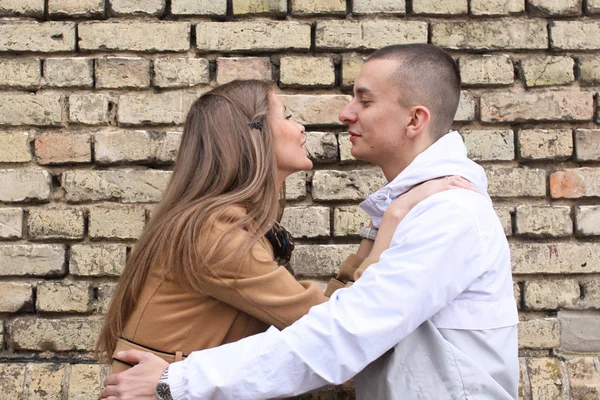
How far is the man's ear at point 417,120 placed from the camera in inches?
79.7

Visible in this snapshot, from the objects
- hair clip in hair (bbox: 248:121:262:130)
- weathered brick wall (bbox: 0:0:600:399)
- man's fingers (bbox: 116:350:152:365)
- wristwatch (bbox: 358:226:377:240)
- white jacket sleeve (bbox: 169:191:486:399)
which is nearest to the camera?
white jacket sleeve (bbox: 169:191:486:399)

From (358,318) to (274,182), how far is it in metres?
0.59

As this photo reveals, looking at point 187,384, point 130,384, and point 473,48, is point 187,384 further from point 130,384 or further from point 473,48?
point 473,48

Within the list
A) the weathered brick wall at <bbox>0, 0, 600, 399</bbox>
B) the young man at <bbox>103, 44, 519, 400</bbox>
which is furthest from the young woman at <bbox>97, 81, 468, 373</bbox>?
the weathered brick wall at <bbox>0, 0, 600, 399</bbox>

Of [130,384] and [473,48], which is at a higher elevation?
[473,48]

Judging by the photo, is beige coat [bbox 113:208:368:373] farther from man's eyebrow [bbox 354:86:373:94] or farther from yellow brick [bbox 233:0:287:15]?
yellow brick [bbox 233:0:287:15]

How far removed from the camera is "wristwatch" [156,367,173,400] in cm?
157

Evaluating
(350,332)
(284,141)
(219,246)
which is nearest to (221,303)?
(219,246)

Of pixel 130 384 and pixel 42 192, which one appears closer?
pixel 130 384

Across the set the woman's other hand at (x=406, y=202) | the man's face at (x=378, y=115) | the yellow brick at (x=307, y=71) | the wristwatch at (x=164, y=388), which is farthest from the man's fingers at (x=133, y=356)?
the yellow brick at (x=307, y=71)

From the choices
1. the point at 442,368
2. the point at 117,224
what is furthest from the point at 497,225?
the point at 117,224

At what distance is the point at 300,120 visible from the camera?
8.25 ft

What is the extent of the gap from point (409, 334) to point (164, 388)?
0.59 metres

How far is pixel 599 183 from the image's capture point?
8.25 ft
